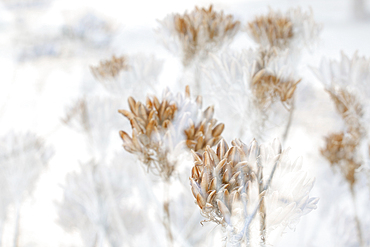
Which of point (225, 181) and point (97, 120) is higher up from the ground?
point (97, 120)

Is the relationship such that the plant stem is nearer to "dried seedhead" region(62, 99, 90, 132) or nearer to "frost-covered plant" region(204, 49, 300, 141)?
"frost-covered plant" region(204, 49, 300, 141)

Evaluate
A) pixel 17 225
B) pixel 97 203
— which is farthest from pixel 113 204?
pixel 17 225

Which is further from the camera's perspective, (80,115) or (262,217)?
(80,115)

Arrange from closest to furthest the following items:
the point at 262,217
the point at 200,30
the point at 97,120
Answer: the point at 262,217, the point at 200,30, the point at 97,120

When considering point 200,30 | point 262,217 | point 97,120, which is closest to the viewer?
point 262,217

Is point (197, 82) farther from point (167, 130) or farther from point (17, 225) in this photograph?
point (17, 225)

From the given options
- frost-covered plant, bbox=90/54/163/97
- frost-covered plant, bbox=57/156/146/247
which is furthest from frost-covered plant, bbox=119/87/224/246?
frost-covered plant, bbox=57/156/146/247

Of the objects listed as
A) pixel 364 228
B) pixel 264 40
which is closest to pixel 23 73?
pixel 264 40
